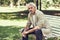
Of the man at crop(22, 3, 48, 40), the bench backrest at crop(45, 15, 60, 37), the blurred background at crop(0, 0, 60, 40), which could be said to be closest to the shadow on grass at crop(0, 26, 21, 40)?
the blurred background at crop(0, 0, 60, 40)

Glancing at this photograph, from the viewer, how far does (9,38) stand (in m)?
7.99

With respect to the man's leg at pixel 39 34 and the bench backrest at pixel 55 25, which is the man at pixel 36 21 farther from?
the bench backrest at pixel 55 25

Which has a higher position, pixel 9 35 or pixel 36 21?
pixel 36 21

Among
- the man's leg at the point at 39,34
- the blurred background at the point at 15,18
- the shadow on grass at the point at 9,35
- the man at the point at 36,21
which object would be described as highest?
the man at the point at 36,21

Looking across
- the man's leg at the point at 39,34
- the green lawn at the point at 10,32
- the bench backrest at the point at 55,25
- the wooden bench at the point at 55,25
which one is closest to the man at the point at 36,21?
the man's leg at the point at 39,34

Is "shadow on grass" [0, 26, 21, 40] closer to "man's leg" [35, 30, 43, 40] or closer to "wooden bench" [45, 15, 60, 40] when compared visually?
"wooden bench" [45, 15, 60, 40]

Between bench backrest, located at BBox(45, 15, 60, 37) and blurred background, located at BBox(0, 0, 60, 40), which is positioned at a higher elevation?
bench backrest, located at BBox(45, 15, 60, 37)

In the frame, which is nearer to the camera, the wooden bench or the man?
the man

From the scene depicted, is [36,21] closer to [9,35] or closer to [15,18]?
[9,35]

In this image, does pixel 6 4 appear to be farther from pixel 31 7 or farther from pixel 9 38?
pixel 31 7

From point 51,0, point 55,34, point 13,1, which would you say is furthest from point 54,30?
point 13,1

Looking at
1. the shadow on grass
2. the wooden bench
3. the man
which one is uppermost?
the man

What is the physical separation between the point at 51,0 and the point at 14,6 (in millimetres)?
11651

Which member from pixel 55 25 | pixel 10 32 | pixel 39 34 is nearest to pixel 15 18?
pixel 10 32
